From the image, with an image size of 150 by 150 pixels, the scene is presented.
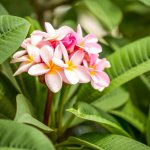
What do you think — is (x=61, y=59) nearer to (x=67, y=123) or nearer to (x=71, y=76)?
(x=71, y=76)

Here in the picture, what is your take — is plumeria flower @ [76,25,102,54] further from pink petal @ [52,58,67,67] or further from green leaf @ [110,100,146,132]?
green leaf @ [110,100,146,132]

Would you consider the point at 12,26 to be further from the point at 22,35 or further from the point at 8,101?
the point at 8,101

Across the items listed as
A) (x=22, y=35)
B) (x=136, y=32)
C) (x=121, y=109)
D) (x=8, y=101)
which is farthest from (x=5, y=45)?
(x=136, y=32)

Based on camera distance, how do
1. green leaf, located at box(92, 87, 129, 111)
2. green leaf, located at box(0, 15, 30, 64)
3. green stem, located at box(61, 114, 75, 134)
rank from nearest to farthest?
1. green leaf, located at box(0, 15, 30, 64)
2. green stem, located at box(61, 114, 75, 134)
3. green leaf, located at box(92, 87, 129, 111)

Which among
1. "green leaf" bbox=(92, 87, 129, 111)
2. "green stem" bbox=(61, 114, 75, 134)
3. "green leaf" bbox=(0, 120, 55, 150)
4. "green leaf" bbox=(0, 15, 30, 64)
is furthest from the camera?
"green leaf" bbox=(92, 87, 129, 111)

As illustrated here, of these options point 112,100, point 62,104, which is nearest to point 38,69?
point 62,104

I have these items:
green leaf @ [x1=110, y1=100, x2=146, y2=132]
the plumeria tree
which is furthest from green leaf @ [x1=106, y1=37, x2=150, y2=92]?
green leaf @ [x1=110, y1=100, x2=146, y2=132]

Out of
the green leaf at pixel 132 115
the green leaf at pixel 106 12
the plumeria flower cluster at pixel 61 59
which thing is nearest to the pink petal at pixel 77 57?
the plumeria flower cluster at pixel 61 59

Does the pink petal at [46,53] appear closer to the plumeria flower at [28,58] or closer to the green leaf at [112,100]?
the plumeria flower at [28,58]
